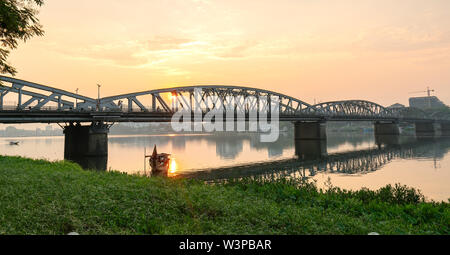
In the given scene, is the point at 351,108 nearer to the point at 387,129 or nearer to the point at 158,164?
the point at 387,129

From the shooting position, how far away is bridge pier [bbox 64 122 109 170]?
163 feet

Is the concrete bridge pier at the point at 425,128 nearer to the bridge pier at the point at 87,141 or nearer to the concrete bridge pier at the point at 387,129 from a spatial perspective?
the concrete bridge pier at the point at 387,129

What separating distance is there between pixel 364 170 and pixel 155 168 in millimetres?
27815

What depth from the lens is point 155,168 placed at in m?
31.3

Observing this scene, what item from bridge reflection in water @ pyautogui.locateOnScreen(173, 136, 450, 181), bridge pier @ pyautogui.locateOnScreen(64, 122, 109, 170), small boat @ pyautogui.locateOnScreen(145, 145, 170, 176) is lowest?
bridge reflection in water @ pyautogui.locateOnScreen(173, 136, 450, 181)

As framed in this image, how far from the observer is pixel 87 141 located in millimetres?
49969

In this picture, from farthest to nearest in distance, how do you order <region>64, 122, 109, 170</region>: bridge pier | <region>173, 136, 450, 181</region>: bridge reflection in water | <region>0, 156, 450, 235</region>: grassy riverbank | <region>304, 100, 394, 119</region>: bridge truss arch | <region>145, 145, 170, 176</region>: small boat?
<region>304, 100, 394, 119</region>: bridge truss arch
<region>64, 122, 109, 170</region>: bridge pier
<region>173, 136, 450, 181</region>: bridge reflection in water
<region>145, 145, 170, 176</region>: small boat
<region>0, 156, 450, 235</region>: grassy riverbank

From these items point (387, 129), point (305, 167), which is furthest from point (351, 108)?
point (305, 167)

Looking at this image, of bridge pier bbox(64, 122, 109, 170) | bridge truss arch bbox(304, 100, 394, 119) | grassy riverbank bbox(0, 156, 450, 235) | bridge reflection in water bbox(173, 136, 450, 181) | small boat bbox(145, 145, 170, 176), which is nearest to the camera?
grassy riverbank bbox(0, 156, 450, 235)

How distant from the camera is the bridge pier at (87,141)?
49.7m

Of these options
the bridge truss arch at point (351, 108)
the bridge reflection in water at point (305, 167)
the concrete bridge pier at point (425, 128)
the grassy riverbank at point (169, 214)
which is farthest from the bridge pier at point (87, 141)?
the concrete bridge pier at point (425, 128)

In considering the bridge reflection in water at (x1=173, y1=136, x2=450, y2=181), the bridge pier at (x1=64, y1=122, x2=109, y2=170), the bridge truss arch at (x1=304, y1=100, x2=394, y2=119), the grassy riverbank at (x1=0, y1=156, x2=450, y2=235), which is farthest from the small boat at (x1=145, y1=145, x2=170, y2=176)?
the bridge truss arch at (x1=304, y1=100, x2=394, y2=119)

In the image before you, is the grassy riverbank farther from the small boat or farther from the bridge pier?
the bridge pier
